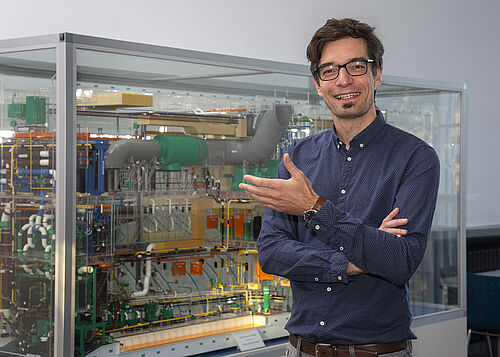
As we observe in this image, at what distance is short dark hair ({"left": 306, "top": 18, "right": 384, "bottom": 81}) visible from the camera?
2.14 m

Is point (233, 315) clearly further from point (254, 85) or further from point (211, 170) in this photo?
point (254, 85)

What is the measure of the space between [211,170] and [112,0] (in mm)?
1829

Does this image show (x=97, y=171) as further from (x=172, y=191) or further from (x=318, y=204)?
(x=318, y=204)

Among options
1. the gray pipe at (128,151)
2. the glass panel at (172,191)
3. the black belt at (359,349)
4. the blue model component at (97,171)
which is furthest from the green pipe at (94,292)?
the black belt at (359,349)

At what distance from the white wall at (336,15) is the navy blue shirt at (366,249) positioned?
3.10 m

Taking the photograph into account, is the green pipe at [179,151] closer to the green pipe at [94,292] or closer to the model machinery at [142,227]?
the model machinery at [142,227]

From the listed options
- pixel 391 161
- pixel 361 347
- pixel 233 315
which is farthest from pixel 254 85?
pixel 361 347

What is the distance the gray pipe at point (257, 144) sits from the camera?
370 cm

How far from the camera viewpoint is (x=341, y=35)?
84.4 inches

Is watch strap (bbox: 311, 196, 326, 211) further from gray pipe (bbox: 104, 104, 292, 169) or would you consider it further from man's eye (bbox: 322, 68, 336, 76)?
gray pipe (bbox: 104, 104, 292, 169)

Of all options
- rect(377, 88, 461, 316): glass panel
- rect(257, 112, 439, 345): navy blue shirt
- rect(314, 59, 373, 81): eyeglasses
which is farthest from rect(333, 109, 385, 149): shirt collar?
rect(377, 88, 461, 316): glass panel

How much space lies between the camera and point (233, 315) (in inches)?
149

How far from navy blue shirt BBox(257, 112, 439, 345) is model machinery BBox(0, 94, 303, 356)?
127 centimetres

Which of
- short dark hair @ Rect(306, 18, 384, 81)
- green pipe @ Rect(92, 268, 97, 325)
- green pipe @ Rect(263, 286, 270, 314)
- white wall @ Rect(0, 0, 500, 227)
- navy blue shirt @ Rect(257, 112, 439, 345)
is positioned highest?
white wall @ Rect(0, 0, 500, 227)
